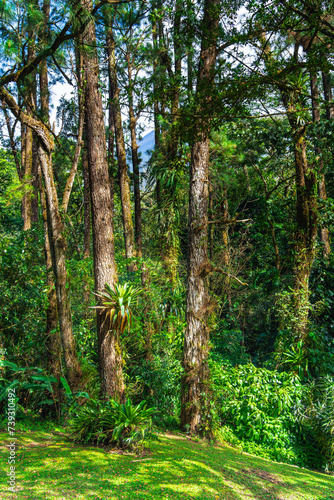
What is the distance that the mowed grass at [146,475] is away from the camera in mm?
3090

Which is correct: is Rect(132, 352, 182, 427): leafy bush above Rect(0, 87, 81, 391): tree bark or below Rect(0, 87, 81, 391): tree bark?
below

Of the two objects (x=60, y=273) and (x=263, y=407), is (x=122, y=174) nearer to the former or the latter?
(x=60, y=273)

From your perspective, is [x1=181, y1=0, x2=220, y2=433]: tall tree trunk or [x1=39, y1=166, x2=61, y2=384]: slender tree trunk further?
[x1=181, y1=0, x2=220, y2=433]: tall tree trunk

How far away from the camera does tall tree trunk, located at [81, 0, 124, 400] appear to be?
5043 millimetres

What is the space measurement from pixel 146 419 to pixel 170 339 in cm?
349

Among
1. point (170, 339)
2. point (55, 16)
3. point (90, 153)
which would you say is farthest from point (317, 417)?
point (55, 16)

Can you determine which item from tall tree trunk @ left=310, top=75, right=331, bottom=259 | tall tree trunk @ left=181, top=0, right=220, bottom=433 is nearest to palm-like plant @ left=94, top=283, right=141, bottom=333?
tall tree trunk @ left=181, top=0, right=220, bottom=433

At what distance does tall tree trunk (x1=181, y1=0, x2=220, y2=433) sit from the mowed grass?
1.10 m

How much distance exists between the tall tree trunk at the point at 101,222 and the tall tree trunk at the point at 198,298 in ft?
6.03

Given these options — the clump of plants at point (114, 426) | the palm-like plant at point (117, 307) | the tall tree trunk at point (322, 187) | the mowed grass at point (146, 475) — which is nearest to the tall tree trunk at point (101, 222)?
the palm-like plant at point (117, 307)

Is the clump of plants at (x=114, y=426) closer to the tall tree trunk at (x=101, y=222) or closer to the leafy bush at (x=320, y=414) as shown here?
the tall tree trunk at (x=101, y=222)

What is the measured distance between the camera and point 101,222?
5.34 m

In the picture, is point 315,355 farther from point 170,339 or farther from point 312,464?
point 170,339

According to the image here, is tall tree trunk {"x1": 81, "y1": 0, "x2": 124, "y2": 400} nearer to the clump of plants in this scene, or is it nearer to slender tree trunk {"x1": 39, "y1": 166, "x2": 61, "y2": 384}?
the clump of plants
